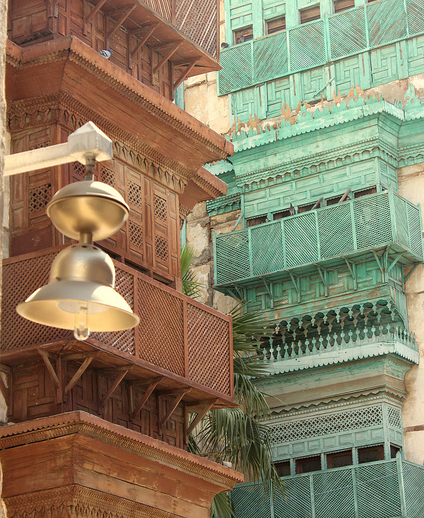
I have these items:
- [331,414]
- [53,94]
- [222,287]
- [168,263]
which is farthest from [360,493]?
[53,94]

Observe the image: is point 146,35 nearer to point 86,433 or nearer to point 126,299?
point 126,299

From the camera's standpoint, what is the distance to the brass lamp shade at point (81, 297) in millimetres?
5535

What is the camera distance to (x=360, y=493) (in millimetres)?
18391

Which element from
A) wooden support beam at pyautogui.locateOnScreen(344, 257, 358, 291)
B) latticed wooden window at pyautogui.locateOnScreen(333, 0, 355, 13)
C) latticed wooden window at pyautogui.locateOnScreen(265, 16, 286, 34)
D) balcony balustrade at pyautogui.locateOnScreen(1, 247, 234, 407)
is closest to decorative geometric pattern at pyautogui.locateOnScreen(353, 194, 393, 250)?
wooden support beam at pyautogui.locateOnScreen(344, 257, 358, 291)

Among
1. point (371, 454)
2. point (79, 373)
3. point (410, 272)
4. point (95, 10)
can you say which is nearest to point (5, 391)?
point (79, 373)

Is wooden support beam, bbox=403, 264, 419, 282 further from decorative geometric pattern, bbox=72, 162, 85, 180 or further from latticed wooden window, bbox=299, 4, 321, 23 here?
decorative geometric pattern, bbox=72, 162, 85, 180

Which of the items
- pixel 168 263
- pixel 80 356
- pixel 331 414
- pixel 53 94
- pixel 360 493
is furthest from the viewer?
pixel 331 414

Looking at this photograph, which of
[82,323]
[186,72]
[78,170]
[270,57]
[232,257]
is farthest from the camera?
[270,57]

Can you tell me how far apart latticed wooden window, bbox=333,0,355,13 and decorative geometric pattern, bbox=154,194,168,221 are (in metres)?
9.68

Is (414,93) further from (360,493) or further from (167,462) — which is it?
(167,462)

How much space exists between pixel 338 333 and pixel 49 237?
9.20 m

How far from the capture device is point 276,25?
2344cm

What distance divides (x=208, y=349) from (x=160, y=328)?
984 mm

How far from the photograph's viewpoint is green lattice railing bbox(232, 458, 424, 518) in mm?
18062
